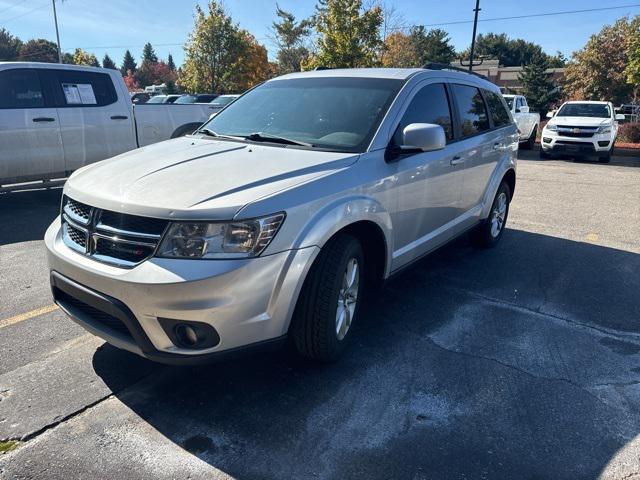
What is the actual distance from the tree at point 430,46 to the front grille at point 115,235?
34.3 meters

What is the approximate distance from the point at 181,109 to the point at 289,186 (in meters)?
6.89

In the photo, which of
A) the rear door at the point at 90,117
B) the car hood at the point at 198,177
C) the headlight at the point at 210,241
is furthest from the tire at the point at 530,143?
the headlight at the point at 210,241

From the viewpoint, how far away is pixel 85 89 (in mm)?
7645

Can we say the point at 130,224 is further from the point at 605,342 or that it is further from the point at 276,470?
the point at 605,342

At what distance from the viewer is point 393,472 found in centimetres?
243

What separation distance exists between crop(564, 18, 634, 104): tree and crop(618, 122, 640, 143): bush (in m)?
7.32

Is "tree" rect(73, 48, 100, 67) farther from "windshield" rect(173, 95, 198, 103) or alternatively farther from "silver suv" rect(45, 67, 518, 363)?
"silver suv" rect(45, 67, 518, 363)

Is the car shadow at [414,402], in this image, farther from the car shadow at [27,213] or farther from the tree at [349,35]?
the tree at [349,35]

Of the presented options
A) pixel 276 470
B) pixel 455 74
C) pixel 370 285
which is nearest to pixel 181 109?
pixel 455 74

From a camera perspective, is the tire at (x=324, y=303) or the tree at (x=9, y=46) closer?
the tire at (x=324, y=303)

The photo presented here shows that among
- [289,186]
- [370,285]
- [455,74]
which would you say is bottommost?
[370,285]

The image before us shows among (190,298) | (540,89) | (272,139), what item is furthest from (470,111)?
(540,89)

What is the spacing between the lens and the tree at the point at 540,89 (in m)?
37.3

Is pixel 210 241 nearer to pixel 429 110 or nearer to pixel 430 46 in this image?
pixel 429 110
